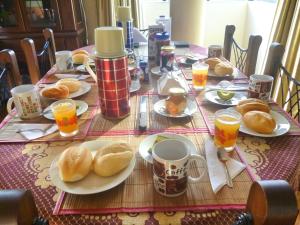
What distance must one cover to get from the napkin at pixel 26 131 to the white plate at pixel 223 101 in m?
0.56

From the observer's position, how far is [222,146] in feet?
2.22

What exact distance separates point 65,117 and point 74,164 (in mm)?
235

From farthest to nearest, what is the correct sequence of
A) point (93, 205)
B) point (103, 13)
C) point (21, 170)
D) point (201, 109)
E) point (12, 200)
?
point (103, 13) < point (201, 109) < point (21, 170) < point (93, 205) < point (12, 200)

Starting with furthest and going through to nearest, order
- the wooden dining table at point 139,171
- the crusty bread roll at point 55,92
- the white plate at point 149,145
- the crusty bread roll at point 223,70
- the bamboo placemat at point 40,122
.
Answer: the crusty bread roll at point 223,70 < the crusty bread roll at point 55,92 < the bamboo placemat at point 40,122 < the white plate at point 149,145 < the wooden dining table at point 139,171

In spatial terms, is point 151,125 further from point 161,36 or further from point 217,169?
point 161,36

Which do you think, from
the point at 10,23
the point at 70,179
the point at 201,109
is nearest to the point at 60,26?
the point at 10,23

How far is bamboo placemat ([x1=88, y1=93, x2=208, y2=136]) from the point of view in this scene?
77 centimetres

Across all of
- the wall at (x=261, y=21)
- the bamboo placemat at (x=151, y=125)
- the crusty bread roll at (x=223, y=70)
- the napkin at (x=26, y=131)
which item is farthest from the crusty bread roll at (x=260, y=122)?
the wall at (x=261, y=21)

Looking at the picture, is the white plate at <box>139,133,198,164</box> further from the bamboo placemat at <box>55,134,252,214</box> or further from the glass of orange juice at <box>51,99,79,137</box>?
the glass of orange juice at <box>51,99,79,137</box>

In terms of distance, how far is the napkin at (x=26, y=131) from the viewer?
29.7 inches

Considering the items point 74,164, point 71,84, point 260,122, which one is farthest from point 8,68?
point 260,122

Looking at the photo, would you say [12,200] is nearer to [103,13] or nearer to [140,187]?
[140,187]

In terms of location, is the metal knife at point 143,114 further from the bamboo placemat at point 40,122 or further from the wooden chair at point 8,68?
the wooden chair at point 8,68

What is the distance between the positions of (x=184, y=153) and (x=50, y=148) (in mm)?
386
